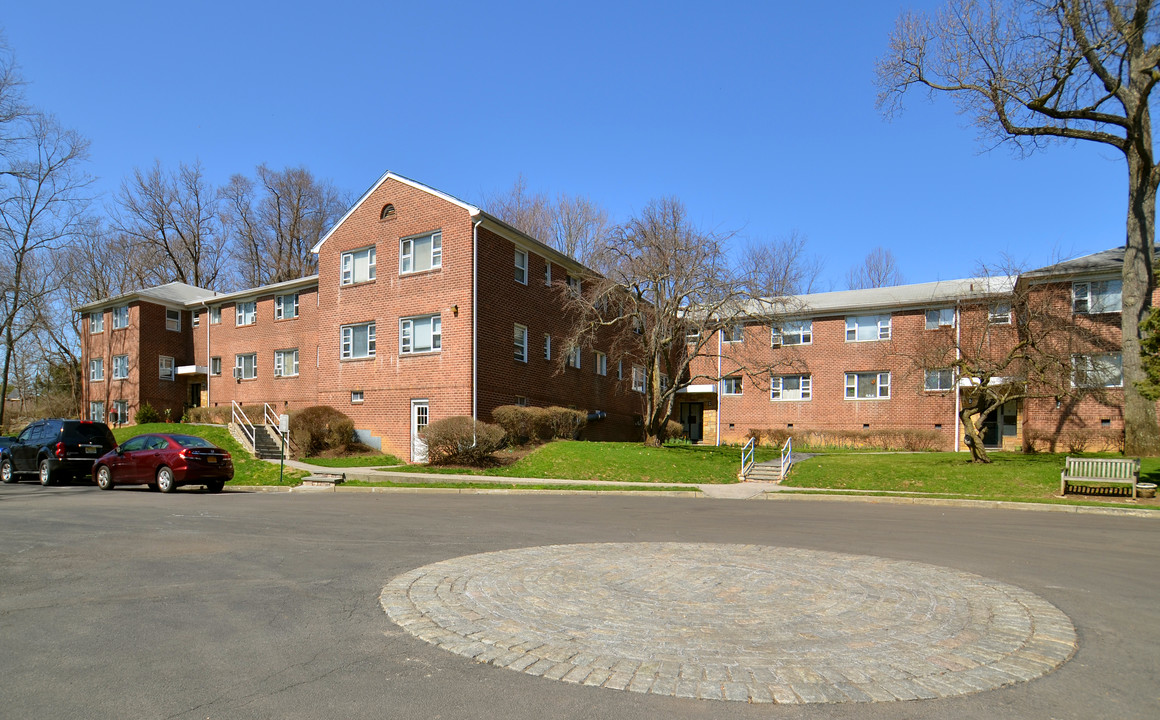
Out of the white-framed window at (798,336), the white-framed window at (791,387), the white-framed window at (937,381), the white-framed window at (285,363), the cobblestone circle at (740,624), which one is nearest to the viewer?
the cobblestone circle at (740,624)

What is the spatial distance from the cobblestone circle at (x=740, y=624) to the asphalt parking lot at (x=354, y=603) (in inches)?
7.5

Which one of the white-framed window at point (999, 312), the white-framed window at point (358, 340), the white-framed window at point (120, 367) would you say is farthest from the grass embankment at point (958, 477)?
the white-framed window at point (120, 367)

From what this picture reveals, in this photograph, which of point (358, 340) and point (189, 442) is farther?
point (358, 340)

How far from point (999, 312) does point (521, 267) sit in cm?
2116

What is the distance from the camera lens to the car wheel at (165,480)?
723 inches

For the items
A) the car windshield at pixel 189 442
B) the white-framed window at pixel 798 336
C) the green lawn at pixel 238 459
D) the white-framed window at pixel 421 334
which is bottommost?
the green lawn at pixel 238 459

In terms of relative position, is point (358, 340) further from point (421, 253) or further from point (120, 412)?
point (120, 412)

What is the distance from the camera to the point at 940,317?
3559cm

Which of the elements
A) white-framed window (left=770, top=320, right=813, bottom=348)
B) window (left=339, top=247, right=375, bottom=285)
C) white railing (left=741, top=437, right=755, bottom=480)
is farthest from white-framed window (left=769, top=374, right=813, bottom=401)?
window (left=339, top=247, right=375, bottom=285)

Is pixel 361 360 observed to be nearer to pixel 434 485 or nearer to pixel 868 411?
pixel 434 485

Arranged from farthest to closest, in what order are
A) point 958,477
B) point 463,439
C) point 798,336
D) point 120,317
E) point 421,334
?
1. point 120,317
2. point 798,336
3. point 421,334
4. point 463,439
5. point 958,477

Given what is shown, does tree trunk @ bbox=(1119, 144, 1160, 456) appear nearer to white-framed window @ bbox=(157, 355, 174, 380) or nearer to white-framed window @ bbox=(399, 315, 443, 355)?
white-framed window @ bbox=(399, 315, 443, 355)

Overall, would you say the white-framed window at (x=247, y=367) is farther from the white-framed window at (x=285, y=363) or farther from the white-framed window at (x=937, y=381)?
the white-framed window at (x=937, y=381)

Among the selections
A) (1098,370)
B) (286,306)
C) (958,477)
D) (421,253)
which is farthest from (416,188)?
(1098,370)
